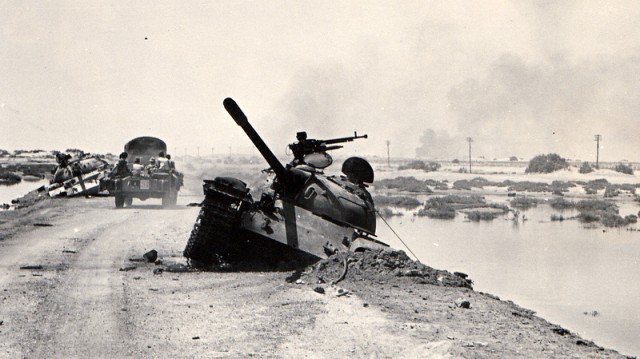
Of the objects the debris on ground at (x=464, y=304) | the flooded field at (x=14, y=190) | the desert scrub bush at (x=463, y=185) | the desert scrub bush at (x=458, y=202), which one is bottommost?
the desert scrub bush at (x=463, y=185)

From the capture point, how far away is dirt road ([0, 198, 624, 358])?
27.0 feet

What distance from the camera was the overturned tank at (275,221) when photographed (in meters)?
13.0

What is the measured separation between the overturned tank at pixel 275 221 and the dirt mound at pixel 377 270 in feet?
1.32

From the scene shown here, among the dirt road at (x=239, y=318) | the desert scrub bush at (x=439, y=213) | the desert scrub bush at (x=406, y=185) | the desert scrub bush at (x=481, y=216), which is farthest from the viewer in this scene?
the desert scrub bush at (x=406, y=185)

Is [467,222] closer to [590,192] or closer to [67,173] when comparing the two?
[67,173]

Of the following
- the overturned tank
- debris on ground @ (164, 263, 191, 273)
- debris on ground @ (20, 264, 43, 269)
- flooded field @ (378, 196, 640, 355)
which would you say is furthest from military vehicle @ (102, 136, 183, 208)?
debris on ground @ (164, 263, 191, 273)

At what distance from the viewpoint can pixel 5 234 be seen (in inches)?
739

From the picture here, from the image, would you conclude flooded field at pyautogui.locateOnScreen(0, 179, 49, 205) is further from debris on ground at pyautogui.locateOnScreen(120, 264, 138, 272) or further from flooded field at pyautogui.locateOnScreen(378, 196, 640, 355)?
debris on ground at pyautogui.locateOnScreen(120, 264, 138, 272)

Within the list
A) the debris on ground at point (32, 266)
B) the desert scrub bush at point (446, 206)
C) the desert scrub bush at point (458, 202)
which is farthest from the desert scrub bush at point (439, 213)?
the debris on ground at point (32, 266)

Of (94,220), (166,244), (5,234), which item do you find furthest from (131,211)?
(166,244)

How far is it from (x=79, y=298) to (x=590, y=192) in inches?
1990

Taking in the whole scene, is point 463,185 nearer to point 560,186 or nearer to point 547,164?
point 560,186

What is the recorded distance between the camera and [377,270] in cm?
1240

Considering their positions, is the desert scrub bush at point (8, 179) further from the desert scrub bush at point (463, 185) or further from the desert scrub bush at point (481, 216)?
the desert scrub bush at point (481, 216)
